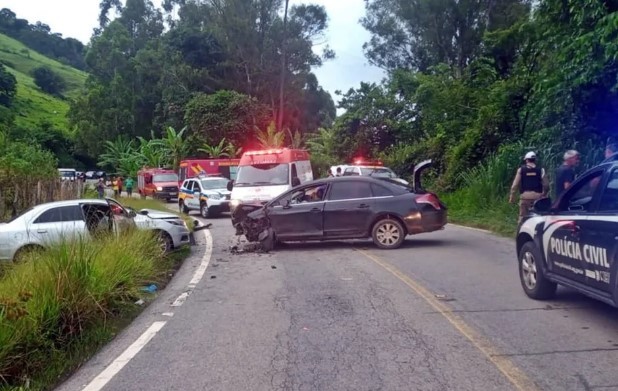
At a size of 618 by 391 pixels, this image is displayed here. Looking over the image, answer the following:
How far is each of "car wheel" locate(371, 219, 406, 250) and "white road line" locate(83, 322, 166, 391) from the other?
6.90 metres

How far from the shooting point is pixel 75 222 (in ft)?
38.1

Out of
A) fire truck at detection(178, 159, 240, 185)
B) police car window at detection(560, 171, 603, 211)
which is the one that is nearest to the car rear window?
police car window at detection(560, 171, 603, 211)

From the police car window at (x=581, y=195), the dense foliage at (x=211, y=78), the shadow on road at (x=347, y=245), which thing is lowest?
the shadow on road at (x=347, y=245)

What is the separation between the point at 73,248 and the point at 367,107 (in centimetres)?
3111

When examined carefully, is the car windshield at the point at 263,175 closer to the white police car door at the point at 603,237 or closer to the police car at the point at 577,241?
the police car at the point at 577,241

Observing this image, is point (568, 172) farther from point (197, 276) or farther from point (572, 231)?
point (197, 276)

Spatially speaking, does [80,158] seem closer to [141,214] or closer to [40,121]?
[40,121]

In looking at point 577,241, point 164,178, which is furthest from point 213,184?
point 577,241

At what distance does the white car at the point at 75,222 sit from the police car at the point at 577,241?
6.68 meters

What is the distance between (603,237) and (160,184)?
117 feet

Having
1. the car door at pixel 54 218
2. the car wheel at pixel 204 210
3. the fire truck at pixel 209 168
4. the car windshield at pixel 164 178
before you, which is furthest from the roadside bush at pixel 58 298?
the car windshield at pixel 164 178

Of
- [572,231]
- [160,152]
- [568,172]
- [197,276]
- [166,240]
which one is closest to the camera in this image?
[572,231]

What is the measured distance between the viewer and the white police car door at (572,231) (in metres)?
6.88

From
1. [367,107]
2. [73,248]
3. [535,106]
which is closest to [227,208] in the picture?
[535,106]
